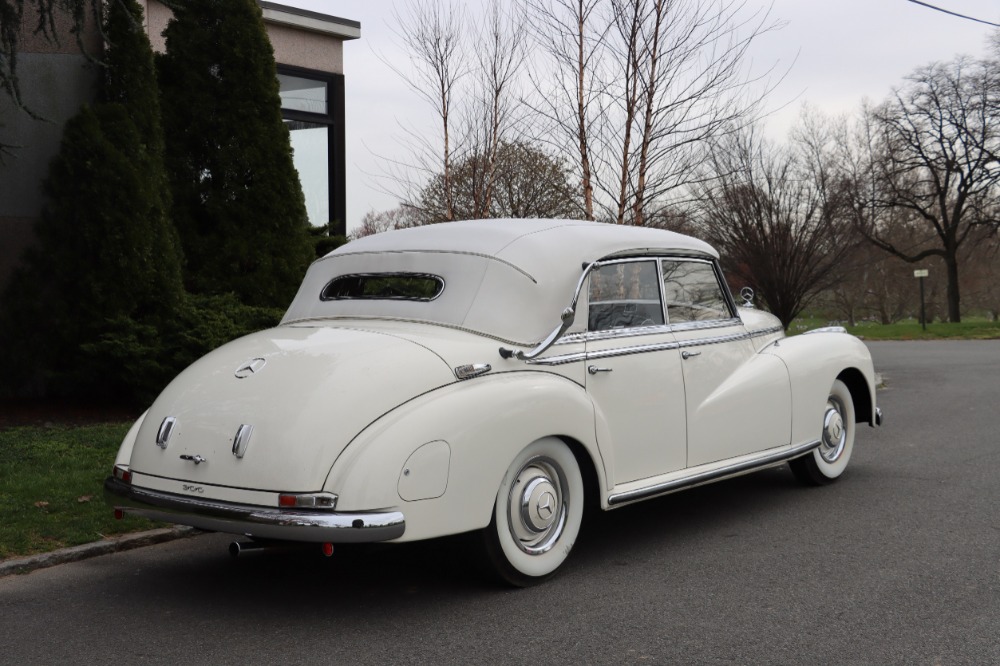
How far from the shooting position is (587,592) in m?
4.77

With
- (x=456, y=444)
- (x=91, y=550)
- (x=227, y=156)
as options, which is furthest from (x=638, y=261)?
(x=227, y=156)

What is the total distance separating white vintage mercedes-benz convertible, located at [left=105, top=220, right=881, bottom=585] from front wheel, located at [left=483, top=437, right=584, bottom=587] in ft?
0.04

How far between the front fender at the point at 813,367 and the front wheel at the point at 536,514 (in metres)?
2.19

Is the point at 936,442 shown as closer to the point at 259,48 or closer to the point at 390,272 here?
the point at 390,272

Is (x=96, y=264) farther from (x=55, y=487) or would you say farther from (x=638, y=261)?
(x=638, y=261)

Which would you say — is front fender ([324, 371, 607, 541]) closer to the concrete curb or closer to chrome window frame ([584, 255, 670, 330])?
chrome window frame ([584, 255, 670, 330])

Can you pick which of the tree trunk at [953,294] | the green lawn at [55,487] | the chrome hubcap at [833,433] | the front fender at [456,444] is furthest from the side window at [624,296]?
the tree trunk at [953,294]

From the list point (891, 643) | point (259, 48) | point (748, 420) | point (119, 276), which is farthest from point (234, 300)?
point (891, 643)

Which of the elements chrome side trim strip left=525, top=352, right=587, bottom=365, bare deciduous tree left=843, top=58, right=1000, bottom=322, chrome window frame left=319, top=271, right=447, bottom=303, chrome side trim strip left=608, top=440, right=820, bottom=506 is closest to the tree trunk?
bare deciduous tree left=843, top=58, right=1000, bottom=322

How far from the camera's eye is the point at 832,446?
7359mm

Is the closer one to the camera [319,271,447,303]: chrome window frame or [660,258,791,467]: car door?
[319,271,447,303]: chrome window frame

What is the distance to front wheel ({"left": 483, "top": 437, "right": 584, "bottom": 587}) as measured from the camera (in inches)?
185

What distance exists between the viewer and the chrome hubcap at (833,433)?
23.8ft

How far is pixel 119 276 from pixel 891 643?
8232 millimetres
